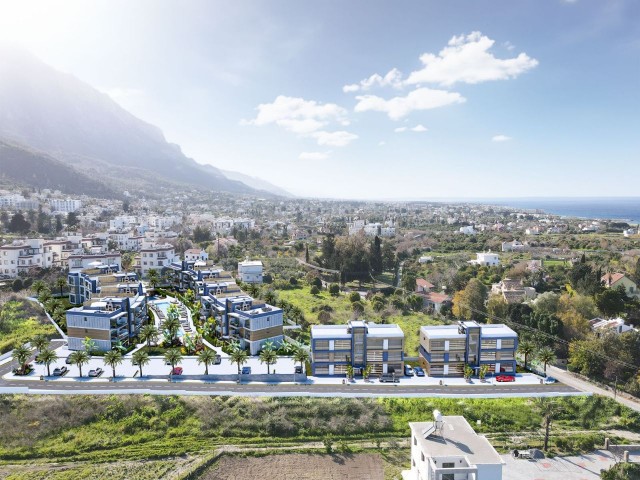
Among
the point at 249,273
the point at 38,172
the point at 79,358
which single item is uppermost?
the point at 38,172

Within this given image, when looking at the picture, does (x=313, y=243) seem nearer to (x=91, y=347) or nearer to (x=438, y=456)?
(x=91, y=347)

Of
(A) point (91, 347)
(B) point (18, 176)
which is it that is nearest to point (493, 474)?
(A) point (91, 347)

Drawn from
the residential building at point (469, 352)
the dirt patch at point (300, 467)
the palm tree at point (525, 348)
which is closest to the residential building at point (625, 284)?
the palm tree at point (525, 348)

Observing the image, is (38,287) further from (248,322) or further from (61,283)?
(248,322)

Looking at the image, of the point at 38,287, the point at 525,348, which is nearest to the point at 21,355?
the point at 38,287

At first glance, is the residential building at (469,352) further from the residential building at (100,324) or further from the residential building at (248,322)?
the residential building at (100,324)

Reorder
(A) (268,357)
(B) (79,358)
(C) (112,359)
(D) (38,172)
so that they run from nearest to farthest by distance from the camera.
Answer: (C) (112,359)
(B) (79,358)
(A) (268,357)
(D) (38,172)
